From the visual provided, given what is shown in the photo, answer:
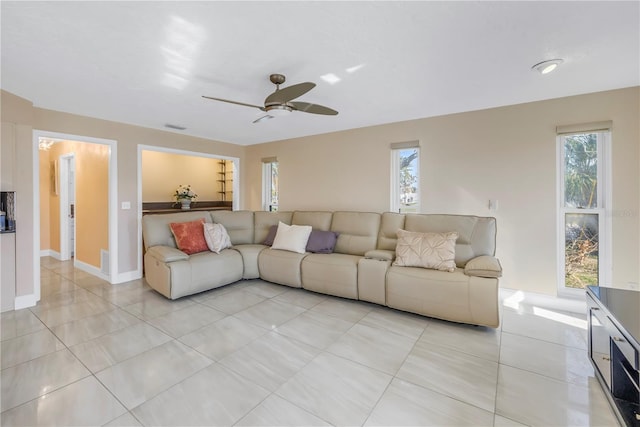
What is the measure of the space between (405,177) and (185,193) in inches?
195

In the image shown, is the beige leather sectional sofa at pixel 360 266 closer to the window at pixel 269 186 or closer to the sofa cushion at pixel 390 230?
the sofa cushion at pixel 390 230

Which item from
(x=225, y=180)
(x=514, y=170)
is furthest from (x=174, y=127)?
(x=514, y=170)

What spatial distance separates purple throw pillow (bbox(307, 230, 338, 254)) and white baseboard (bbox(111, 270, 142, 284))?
108 inches

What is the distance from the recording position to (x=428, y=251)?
3072 millimetres

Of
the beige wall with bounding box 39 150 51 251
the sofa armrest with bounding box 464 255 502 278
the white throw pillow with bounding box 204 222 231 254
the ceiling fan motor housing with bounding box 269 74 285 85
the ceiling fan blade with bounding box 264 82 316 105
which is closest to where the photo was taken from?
the ceiling fan blade with bounding box 264 82 316 105

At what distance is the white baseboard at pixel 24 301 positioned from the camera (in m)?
3.10

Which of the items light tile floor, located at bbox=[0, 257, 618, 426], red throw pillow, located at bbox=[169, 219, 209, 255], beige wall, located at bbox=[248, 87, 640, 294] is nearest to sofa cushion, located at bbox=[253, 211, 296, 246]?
red throw pillow, located at bbox=[169, 219, 209, 255]

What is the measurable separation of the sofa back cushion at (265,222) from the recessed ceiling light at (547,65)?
365cm

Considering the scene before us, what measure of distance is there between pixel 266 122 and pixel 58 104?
2492mm

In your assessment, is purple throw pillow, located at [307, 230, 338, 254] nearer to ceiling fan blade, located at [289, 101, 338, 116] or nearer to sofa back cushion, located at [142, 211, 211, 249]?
ceiling fan blade, located at [289, 101, 338, 116]

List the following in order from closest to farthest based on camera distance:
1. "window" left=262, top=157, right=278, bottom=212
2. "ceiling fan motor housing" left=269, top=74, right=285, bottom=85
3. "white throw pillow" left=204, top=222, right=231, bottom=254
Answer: "ceiling fan motor housing" left=269, top=74, right=285, bottom=85 → "white throw pillow" left=204, top=222, right=231, bottom=254 → "window" left=262, top=157, right=278, bottom=212

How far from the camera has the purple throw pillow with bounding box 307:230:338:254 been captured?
3.97 meters

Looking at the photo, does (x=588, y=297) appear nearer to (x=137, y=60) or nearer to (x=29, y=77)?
(x=137, y=60)

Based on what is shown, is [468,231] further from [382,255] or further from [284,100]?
[284,100]
